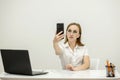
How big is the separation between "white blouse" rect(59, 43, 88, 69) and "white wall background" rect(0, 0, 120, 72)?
1044 mm

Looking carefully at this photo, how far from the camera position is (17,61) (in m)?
2.39

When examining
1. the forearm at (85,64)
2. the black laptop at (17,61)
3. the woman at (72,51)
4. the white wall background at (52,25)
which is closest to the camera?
the black laptop at (17,61)

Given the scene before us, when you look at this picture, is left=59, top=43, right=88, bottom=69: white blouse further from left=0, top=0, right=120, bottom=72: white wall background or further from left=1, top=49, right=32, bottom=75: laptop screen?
left=0, top=0, right=120, bottom=72: white wall background

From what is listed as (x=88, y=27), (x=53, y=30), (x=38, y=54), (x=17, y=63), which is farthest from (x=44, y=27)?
(x=17, y=63)

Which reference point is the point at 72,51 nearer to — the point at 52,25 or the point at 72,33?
the point at 72,33

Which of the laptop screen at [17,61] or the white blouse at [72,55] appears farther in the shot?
the white blouse at [72,55]

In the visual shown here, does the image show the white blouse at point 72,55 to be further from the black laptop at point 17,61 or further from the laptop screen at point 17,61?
the laptop screen at point 17,61

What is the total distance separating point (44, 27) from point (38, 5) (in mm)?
391

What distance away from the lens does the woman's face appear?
320cm

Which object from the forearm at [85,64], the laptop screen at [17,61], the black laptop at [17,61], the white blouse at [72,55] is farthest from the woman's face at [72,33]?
the laptop screen at [17,61]

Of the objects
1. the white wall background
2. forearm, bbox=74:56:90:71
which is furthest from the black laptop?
the white wall background

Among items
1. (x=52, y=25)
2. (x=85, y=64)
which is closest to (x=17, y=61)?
(x=85, y=64)

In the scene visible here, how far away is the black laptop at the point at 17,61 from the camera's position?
2.34 metres

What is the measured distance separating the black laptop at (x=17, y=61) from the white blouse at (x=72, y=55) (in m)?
0.78
